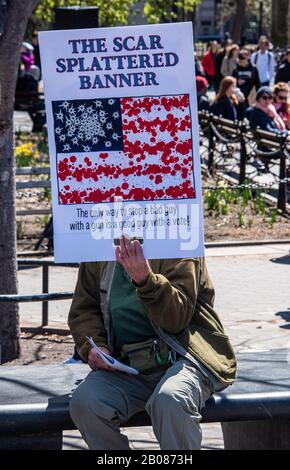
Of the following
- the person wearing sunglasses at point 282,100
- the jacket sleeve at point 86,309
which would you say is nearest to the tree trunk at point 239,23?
the person wearing sunglasses at point 282,100

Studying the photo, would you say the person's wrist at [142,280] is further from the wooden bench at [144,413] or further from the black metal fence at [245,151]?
the black metal fence at [245,151]

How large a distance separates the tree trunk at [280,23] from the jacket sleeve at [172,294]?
149ft

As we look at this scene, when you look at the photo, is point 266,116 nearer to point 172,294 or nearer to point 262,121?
point 262,121

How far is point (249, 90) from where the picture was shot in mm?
25047

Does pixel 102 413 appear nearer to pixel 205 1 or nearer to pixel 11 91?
pixel 11 91

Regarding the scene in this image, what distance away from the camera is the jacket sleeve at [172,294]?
14.9 feet

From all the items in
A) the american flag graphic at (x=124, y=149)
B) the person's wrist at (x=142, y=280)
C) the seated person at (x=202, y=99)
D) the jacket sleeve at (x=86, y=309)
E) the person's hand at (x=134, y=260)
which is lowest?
the jacket sleeve at (x=86, y=309)

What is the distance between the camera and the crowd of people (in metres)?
16.6

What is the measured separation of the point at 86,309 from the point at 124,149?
2.44ft

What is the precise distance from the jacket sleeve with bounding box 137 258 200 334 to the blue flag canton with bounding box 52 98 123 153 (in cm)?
58

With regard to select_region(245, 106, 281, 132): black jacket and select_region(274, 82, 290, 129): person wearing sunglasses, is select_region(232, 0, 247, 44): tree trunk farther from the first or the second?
select_region(245, 106, 281, 132): black jacket

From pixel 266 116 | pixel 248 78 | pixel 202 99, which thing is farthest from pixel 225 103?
pixel 248 78

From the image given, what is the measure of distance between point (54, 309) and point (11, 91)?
8.34ft

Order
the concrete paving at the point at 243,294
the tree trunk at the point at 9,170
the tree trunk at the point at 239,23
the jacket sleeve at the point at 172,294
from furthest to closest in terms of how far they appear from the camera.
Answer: the tree trunk at the point at 239,23 < the concrete paving at the point at 243,294 < the tree trunk at the point at 9,170 < the jacket sleeve at the point at 172,294
